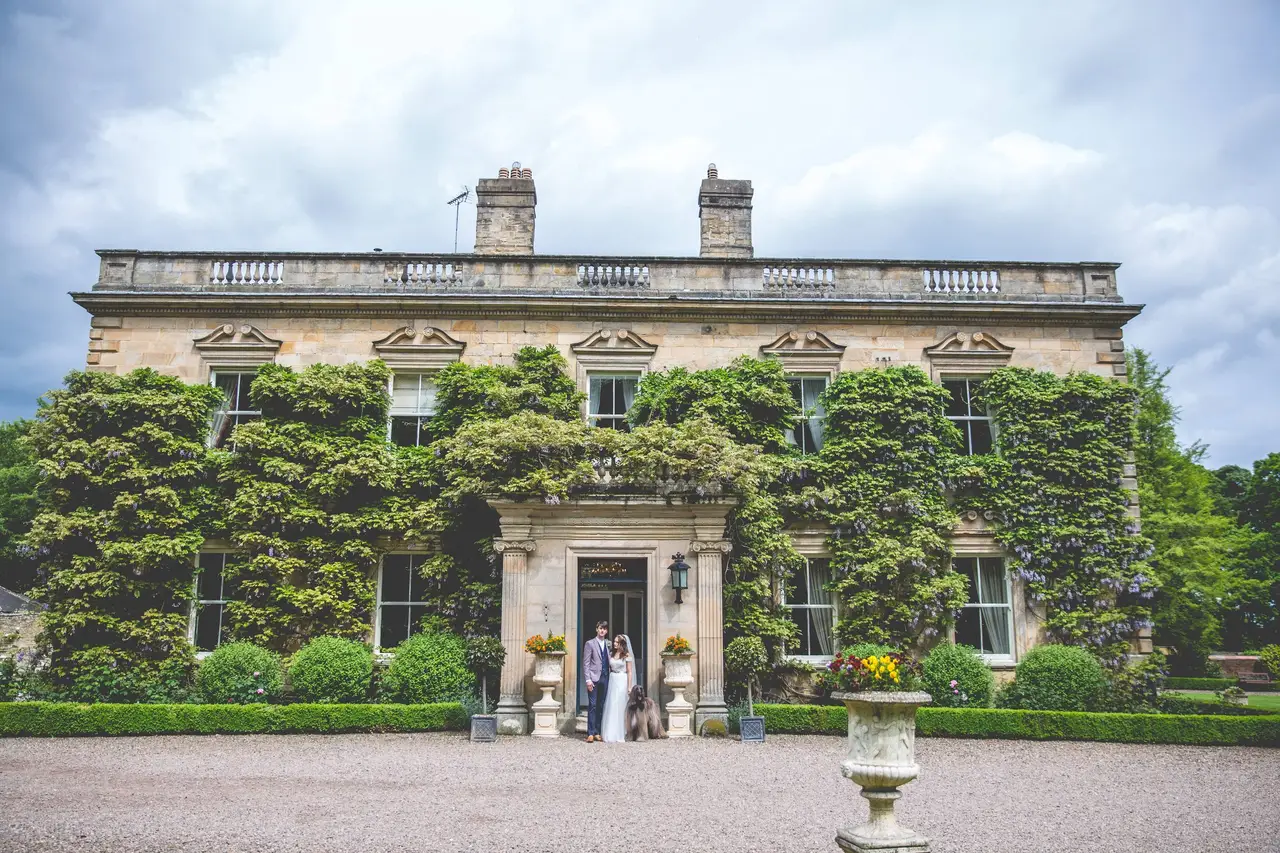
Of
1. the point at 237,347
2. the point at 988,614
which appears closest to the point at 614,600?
the point at 988,614

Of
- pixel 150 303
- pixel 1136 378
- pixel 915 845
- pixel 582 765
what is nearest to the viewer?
pixel 915 845

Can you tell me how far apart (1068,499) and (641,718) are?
9.78 m

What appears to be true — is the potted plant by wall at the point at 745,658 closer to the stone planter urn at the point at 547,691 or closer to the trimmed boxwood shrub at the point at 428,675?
the stone planter urn at the point at 547,691

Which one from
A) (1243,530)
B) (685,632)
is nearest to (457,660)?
(685,632)

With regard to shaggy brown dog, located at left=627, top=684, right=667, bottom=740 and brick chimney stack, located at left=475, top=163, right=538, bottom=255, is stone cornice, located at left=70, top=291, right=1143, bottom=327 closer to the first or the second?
brick chimney stack, located at left=475, top=163, right=538, bottom=255

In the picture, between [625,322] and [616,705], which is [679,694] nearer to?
[616,705]

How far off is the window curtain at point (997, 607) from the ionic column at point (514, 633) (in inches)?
360

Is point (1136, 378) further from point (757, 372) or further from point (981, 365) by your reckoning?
point (757, 372)

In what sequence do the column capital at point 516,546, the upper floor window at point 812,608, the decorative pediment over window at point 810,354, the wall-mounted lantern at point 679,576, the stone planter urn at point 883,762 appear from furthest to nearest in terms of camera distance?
the decorative pediment over window at point 810,354 < the upper floor window at point 812,608 < the column capital at point 516,546 < the wall-mounted lantern at point 679,576 < the stone planter urn at point 883,762

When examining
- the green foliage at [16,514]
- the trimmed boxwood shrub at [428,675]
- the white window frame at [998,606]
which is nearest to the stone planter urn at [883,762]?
the trimmed boxwood shrub at [428,675]

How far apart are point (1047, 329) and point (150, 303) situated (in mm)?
18549

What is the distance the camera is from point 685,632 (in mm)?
15258

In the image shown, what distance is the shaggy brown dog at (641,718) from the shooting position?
14.3 m

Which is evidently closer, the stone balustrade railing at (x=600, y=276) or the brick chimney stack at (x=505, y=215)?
the stone balustrade railing at (x=600, y=276)
